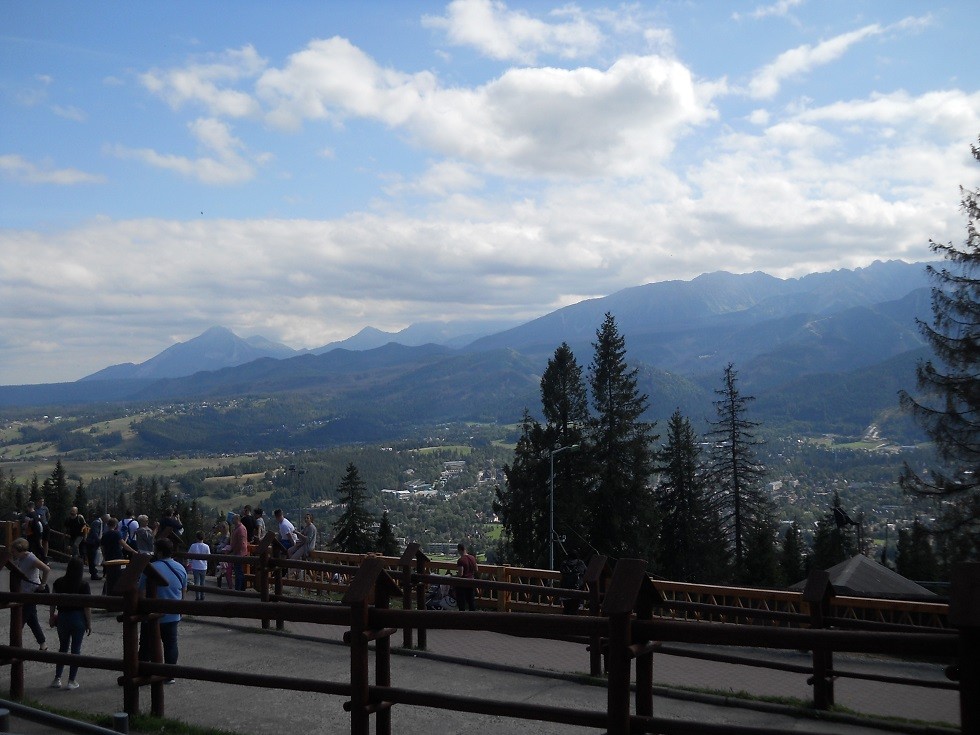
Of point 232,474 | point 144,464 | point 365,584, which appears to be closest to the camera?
point 365,584

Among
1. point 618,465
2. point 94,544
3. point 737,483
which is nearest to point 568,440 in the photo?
point 618,465

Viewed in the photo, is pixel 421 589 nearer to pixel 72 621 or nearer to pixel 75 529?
pixel 72 621

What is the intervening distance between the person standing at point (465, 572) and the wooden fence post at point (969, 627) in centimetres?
1100

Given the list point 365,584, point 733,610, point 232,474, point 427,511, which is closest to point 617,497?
point 733,610

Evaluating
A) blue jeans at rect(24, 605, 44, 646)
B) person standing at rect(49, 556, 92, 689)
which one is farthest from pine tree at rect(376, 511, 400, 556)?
person standing at rect(49, 556, 92, 689)

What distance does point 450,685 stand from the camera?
932 centimetres

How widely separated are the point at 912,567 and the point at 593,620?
4553cm

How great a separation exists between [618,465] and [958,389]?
73.4 feet

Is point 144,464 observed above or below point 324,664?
below

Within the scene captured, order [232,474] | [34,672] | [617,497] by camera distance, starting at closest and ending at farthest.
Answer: [34,672]
[617,497]
[232,474]

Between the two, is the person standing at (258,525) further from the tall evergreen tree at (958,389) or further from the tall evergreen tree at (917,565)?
the tall evergreen tree at (917,565)

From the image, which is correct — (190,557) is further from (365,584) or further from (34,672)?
(365,584)

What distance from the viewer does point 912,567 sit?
4362 cm

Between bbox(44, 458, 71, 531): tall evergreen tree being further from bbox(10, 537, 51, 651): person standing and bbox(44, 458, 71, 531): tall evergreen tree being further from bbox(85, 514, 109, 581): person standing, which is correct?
bbox(10, 537, 51, 651): person standing
